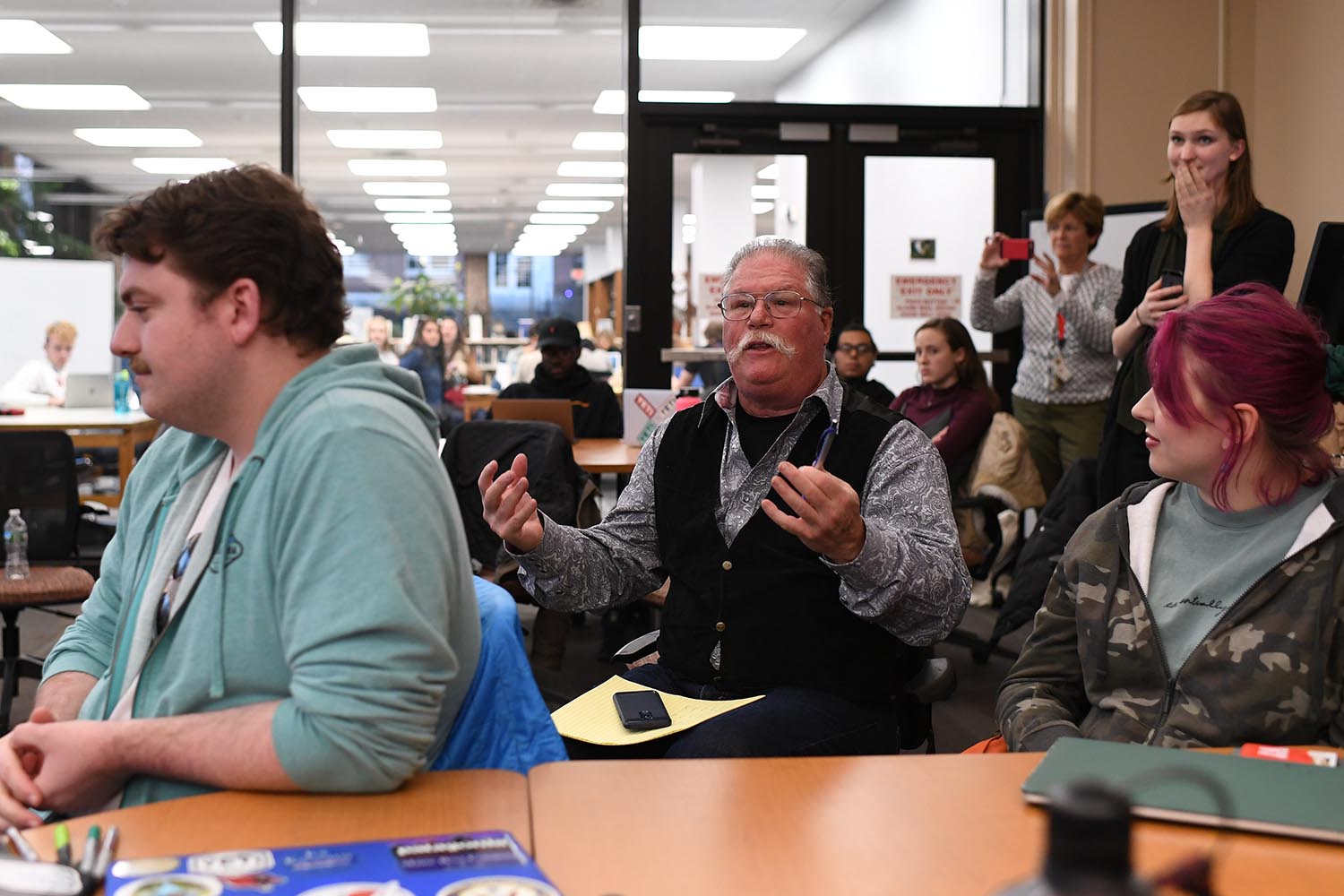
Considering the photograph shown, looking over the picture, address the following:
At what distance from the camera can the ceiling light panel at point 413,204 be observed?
7.30 metres

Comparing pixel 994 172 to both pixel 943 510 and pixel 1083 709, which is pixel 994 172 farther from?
pixel 1083 709

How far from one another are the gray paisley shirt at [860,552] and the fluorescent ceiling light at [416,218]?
17.6 feet

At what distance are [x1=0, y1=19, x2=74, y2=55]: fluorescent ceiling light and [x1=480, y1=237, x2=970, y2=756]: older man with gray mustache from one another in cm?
557

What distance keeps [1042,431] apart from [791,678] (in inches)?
144

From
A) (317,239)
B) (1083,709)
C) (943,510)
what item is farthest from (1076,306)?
(317,239)

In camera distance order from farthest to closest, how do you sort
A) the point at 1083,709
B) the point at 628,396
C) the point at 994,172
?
the point at 994,172, the point at 628,396, the point at 1083,709

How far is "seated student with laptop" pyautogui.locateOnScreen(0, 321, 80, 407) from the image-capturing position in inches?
290

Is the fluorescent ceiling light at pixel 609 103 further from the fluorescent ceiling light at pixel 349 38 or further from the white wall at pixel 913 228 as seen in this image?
the white wall at pixel 913 228

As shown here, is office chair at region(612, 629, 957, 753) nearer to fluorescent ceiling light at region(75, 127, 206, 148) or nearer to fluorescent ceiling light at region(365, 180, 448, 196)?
fluorescent ceiling light at region(365, 180, 448, 196)

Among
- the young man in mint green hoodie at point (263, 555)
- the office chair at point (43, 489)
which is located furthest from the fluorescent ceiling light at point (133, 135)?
the young man in mint green hoodie at point (263, 555)

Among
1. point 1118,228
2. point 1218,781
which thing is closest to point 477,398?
point 1118,228

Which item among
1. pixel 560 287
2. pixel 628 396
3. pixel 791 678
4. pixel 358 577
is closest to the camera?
pixel 358 577

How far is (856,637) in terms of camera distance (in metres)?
2.16

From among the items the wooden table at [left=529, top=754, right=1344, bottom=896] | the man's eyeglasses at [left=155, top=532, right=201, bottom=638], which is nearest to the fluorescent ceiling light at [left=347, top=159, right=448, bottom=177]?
the man's eyeglasses at [left=155, top=532, right=201, bottom=638]
